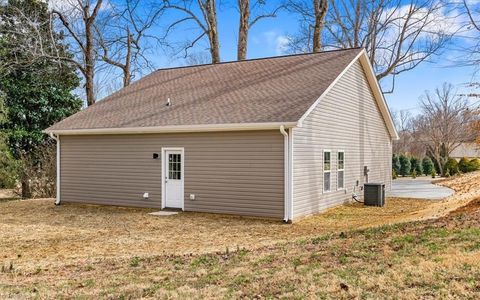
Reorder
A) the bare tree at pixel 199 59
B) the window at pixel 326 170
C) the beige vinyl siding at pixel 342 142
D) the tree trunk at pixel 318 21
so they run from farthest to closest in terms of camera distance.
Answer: the bare tree at pixel 199 59, the tree trunk at pixel 318 21, the window at pixel 326 170, the beige vinyl siding at pixel 342 142

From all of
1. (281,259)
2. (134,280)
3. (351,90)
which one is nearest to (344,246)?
(281,259)

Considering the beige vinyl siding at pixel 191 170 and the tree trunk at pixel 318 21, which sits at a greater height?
the tree trunk at pixel 318 21

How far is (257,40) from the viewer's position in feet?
81.8

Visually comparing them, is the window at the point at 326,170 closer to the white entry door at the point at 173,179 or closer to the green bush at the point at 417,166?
the white entry door at the point at 173,179

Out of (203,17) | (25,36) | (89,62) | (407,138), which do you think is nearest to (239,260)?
(89,62)

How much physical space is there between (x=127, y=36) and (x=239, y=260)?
21.0 meters

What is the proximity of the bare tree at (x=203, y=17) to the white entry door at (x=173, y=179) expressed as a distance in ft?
38.6

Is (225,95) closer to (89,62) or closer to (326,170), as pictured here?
(326,170)

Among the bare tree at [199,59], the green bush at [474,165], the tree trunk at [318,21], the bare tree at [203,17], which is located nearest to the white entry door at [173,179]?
the bare tree at [203,17]

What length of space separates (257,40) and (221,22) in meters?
2.36

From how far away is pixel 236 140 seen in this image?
445 inches

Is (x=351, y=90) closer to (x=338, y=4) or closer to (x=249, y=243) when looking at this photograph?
(x=249, y=243)

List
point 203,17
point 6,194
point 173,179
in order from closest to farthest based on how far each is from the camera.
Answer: point 173,179, point 6,194, point 203,17

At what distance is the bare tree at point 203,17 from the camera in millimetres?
23391
